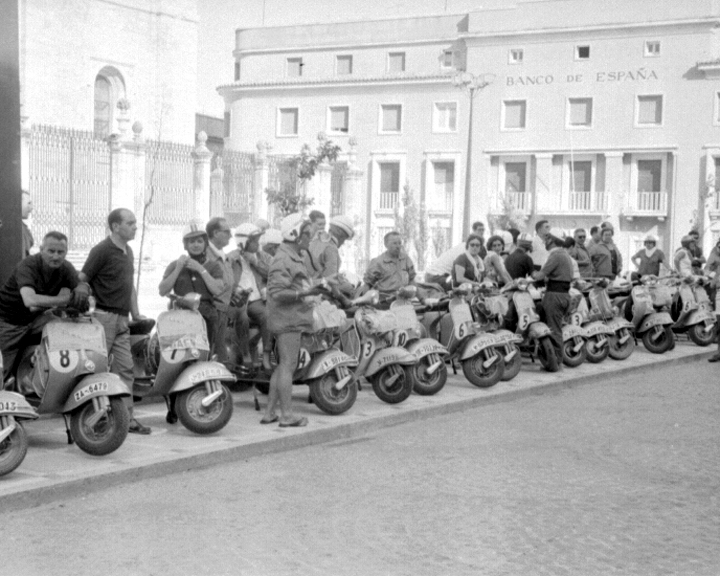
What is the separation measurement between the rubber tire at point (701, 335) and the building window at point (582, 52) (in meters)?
39.6

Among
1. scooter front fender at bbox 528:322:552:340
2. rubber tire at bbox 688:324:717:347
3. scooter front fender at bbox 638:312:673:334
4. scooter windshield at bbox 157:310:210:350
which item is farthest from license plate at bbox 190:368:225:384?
rubber tire at bbox 688:324:717:347

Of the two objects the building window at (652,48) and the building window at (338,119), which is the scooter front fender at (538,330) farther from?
the building window at (338,119)

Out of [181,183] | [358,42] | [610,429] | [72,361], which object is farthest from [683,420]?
[358,42]

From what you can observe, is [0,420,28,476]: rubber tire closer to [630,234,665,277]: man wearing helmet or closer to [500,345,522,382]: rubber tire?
[500,345,522,382]: rubber tire

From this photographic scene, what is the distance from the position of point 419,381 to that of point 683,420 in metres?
2.67

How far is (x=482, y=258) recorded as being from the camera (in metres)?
15.4

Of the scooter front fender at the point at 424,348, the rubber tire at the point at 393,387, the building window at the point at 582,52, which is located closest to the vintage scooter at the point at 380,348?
the rubber tire at the point at 393,387

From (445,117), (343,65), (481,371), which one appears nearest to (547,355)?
(481,371)

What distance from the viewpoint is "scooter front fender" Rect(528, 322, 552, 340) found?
574 inches

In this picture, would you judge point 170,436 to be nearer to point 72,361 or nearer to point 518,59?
point 72,361

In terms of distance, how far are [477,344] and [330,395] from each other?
2852 millimetres

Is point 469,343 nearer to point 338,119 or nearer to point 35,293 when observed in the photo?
point 35,293

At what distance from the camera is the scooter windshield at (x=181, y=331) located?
961cm

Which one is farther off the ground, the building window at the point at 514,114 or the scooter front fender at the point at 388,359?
the building window at the point at 514,114
